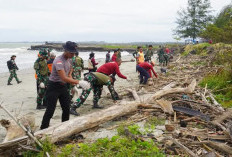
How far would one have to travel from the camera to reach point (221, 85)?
8062 millimetres

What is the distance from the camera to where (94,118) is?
4.98 meters

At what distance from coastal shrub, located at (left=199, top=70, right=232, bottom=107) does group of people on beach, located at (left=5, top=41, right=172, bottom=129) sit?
111 inches

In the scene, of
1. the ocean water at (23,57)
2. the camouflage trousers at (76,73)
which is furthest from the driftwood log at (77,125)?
the ocean water at (23,57)

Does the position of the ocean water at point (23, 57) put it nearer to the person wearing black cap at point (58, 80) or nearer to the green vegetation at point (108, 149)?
the person wearing black cap at point (58, 80)

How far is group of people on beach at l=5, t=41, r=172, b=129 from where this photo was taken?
4727 mm

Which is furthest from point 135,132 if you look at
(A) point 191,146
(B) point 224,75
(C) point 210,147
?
(B) point 224,75

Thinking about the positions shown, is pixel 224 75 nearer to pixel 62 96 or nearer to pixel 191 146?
pixel 191 146

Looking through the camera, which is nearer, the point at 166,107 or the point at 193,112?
the point at 193,112

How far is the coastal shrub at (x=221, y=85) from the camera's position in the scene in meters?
7.14

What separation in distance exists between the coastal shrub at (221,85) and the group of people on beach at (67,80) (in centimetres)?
282

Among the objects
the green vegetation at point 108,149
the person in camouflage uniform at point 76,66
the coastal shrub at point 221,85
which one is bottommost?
the green vegetation at point 108,149

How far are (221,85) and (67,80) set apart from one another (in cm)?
A: 589

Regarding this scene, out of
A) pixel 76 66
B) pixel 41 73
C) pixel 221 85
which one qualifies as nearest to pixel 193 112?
pixel 221 85

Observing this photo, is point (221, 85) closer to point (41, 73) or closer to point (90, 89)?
point (90, 89)
